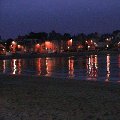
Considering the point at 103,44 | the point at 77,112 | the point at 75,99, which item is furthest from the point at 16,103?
the point at 103,44

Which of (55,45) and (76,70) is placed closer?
(76,70)

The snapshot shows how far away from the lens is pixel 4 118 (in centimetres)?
1272

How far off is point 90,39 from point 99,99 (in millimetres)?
160322

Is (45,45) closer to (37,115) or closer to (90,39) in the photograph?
(90,39)

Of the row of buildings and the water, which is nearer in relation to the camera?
the water

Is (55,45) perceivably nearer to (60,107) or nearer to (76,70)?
(76,70)

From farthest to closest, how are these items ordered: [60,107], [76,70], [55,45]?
[55,45]
[76,70]
[60,107]

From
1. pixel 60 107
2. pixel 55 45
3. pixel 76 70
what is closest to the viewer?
pixel 60 107

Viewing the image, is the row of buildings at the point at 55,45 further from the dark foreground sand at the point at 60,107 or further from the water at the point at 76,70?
the dark foreground sand at the point at 60,107

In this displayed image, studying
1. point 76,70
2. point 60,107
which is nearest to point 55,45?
point 76,70

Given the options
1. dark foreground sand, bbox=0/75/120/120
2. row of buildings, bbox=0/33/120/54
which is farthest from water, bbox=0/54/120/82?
row of buildings, bbox=0/33/120/54

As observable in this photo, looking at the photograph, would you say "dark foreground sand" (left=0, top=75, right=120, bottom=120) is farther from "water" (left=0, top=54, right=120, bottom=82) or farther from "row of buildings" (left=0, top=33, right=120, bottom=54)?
"row of buildings" (left=0, top=33, right=120, bottom=54)

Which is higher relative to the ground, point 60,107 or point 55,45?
point 55,45

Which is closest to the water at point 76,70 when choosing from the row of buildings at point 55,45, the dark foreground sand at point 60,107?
the dark foreground sand at point 60,107
